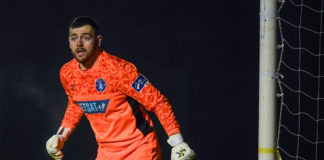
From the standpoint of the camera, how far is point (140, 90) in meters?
2.84

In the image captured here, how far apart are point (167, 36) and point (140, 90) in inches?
92.7

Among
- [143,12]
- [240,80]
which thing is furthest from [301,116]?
[143,12]

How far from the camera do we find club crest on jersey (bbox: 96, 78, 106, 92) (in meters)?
2.94

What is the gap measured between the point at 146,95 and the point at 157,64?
2.29m

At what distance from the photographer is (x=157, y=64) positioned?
16.8ft

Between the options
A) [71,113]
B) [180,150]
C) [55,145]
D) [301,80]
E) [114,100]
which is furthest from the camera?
[301,80]

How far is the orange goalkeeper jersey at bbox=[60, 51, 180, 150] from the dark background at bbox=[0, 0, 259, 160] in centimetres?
202

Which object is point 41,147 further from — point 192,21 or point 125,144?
point 125,144

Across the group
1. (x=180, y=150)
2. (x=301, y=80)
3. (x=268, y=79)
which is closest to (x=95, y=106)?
(x=180, y=150)

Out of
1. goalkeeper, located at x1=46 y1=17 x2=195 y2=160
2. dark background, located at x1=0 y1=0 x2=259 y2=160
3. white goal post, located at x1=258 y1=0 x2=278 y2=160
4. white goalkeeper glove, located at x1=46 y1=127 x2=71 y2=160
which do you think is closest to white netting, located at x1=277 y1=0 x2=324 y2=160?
dark background, located at x1=0 y1=0 x2=259 y2=160

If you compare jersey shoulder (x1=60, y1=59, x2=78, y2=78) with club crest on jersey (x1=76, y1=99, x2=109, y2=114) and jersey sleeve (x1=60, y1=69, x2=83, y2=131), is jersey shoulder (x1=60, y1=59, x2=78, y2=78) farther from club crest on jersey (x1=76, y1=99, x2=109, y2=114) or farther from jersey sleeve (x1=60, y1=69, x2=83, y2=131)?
club crest on jersey (x1=76, y1=99, x2=109, y2=114)

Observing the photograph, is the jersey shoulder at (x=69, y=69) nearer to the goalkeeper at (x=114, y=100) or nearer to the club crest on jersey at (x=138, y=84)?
the goalkeeper at (x=114, y=100)

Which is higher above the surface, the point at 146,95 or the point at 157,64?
the point at 146,95

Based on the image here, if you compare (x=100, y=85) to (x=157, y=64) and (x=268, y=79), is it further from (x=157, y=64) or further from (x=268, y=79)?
(x=157, y=64)
